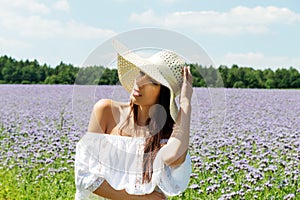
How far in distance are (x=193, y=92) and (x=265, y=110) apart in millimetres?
6680

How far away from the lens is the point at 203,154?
8.96 ft

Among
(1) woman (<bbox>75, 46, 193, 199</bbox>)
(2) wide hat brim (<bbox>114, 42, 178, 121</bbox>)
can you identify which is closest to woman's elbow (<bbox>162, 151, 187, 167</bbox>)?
(1) woman (<bbox>75, 46, 193, 199</bbox>)

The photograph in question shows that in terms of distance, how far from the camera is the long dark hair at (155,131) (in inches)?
76.3

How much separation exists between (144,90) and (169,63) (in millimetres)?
134

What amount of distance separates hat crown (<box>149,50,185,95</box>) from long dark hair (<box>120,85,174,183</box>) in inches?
5.1

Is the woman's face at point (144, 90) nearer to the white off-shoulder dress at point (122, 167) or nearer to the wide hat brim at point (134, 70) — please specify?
the wide hat brim at point (134, 70)

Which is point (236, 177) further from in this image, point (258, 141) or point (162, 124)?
point (162, 124)

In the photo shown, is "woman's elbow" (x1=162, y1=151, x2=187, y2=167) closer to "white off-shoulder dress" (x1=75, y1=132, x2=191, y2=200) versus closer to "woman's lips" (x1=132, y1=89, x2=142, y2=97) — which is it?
Answer: "white off-shoulder dress" (x1=75, y1=132, x2=191, y2=200)

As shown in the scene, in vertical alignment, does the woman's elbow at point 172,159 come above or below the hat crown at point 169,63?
below

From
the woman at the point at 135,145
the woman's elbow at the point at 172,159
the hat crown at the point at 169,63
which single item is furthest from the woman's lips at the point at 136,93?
the woman's elbow at the point at 172,159

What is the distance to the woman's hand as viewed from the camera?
1837 mm

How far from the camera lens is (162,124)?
1971 mm

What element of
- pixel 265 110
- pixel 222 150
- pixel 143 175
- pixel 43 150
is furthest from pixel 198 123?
pixel 265 110

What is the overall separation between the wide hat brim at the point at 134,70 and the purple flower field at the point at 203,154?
10 cm
